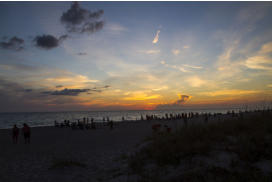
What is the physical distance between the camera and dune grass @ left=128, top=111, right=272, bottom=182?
513cm

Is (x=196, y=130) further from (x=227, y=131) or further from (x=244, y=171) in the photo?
(x=244, y=171)

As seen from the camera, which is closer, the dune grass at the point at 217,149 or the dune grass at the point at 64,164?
the dune grass at the point at 217,149

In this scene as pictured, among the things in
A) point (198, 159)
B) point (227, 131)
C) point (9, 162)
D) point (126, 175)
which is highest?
point (227, 131)

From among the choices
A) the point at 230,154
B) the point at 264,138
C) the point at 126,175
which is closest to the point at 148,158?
the point at 126,175

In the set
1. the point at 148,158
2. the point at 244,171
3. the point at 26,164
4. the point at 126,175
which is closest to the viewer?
the point at 244,171

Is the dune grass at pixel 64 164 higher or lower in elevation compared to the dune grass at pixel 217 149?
lower

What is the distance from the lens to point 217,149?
6438mm

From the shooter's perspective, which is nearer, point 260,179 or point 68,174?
point 260,179

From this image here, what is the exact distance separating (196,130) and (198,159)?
2.26m

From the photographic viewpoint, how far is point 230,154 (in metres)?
5.99

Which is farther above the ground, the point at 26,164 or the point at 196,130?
the point at 196,130

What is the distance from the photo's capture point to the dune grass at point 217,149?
16.8 ft

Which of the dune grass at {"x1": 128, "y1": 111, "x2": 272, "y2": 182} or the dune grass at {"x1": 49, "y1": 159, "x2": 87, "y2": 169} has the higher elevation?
the dune grass at {"x1": 128, "y1": 111, "x2": 272, "y2": 182}

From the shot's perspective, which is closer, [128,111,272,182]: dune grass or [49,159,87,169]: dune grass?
[128,111,272,182]: dune grass
